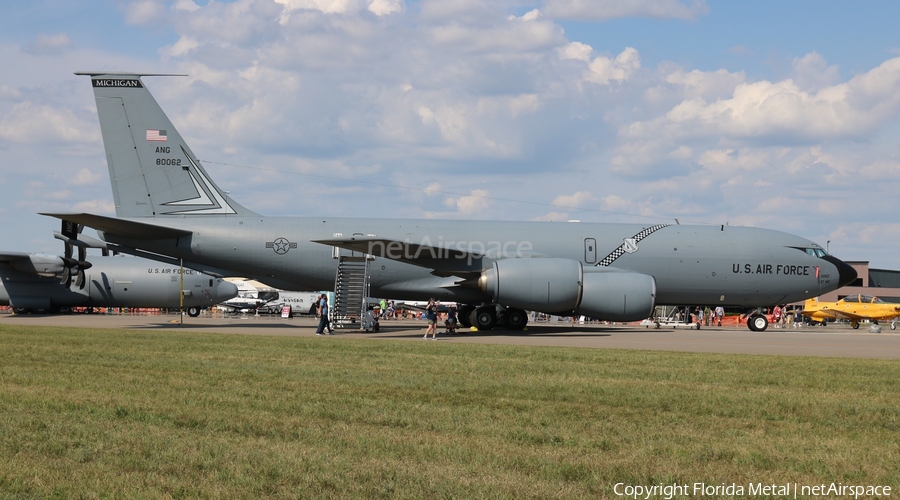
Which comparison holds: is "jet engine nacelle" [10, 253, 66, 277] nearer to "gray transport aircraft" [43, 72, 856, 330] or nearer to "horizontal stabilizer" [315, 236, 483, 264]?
"gray transport aircraft" [43, 72, 856, 330]

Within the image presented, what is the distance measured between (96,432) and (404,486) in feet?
10.8

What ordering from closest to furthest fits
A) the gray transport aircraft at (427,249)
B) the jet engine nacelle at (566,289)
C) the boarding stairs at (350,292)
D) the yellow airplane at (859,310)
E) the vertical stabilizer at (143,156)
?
the jet engine nacelle at (566,289) → the gray transport aircraft at (427,249) → the boarding stairs at (350,292) → the vertical stabilizer at (143,156) → the yellow airplane at (859,310)

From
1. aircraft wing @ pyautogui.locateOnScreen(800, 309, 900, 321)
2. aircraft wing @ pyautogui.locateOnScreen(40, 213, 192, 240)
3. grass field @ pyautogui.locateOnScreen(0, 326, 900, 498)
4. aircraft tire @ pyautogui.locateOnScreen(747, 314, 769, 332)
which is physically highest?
aircraft wing @ pyautogui.locateOnScreen(40, 213, 192, 240)

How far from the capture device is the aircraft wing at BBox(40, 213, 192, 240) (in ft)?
89.4

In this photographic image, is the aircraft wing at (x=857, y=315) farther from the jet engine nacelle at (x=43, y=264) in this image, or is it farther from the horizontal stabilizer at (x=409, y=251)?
the jet engine nacelle at (x=43, y=264)

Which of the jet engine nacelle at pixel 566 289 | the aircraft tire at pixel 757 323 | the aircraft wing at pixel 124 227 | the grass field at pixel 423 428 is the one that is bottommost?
the grass field at pixel 423 428

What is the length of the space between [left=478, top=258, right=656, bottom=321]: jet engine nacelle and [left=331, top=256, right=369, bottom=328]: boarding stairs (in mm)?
4160

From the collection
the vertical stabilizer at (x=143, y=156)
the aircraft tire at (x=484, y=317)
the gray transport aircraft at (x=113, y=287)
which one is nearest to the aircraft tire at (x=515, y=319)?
the aircraft tire at (x=484, y=317)

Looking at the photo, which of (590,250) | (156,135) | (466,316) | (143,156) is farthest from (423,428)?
(466,316)

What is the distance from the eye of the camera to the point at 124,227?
92.2ft

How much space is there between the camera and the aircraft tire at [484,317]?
30953mm

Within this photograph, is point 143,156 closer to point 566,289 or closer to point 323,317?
point 323,317

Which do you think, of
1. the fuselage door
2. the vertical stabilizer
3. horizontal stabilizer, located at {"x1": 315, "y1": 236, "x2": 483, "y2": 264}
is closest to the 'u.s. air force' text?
the fuselage door

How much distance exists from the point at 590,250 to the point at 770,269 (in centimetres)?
714
